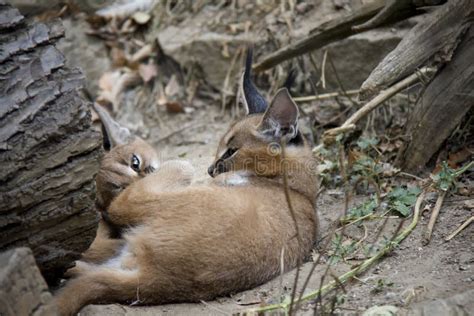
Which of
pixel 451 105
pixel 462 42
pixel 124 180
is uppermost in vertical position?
pixel 462 42

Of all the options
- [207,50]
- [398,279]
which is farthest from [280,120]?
[207,50]

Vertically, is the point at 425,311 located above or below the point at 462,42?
below

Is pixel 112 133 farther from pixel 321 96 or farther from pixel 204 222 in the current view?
pixel 321 96

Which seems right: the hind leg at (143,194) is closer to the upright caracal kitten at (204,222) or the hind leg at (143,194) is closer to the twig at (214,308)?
the upright caracal kitten at (204,222)

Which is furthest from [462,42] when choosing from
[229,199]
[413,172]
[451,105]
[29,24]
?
[29,24]

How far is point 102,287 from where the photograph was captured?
4.13 metres

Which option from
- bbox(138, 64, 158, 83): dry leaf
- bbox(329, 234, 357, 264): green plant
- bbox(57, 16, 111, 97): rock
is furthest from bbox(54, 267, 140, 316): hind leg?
bbox(57, 16, 111, 97): rock

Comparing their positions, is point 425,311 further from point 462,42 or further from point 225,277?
point 462,42

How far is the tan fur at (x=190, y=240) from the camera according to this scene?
417cm

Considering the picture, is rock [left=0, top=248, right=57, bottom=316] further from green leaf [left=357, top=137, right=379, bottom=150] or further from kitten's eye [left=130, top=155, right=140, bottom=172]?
green leaf [left=357, top=137, right=379, bottom=150]

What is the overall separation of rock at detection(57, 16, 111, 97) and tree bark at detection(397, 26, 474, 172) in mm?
4253

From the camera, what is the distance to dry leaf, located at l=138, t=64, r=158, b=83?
335 inches

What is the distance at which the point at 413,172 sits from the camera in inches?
220

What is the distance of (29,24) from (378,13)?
104 inches
